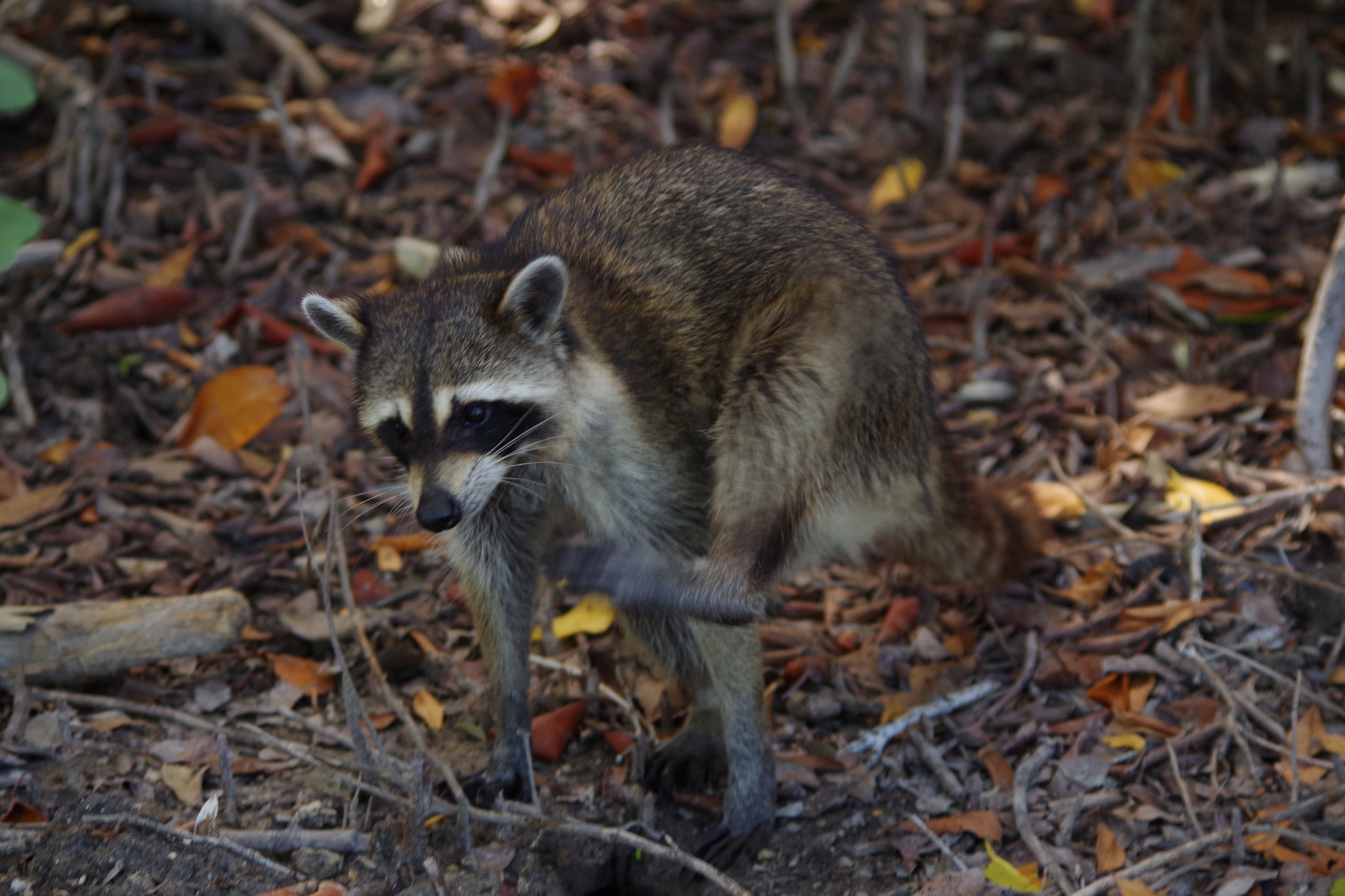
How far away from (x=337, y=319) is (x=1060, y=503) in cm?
300

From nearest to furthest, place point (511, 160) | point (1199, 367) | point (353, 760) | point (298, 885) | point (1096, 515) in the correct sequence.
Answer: point (298, 885), point (353, 760), point (1096, 515), point (1199, 367), point (511, 160)

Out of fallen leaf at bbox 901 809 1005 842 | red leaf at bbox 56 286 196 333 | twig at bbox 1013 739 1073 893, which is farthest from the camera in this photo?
red leaf at bbox 56 286 196 333

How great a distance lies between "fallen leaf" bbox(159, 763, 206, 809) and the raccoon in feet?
3.07

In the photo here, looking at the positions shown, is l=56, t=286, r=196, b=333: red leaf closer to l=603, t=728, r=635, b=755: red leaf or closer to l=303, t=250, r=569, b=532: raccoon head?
l=303, t=250, r=569, b=532: raccoon head

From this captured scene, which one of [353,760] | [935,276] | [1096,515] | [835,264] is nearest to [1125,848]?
[1096,515]

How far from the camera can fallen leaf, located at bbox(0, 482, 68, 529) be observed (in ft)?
17.3

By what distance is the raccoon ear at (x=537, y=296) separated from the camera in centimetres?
398

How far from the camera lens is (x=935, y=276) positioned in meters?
6.71

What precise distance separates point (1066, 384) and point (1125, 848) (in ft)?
8.52

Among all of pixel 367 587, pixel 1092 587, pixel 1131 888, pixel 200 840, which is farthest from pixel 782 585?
pixel 200 840

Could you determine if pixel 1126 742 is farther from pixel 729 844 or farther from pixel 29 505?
pixel 29 505

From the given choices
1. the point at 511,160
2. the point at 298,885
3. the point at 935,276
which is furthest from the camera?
the point at 511,160

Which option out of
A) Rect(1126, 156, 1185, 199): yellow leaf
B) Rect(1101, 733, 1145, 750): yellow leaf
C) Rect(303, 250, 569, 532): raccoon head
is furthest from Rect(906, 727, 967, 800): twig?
Rect(1126, 156, 1185, 199): yellow leaf

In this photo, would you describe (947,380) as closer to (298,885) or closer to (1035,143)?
(1035,143)
